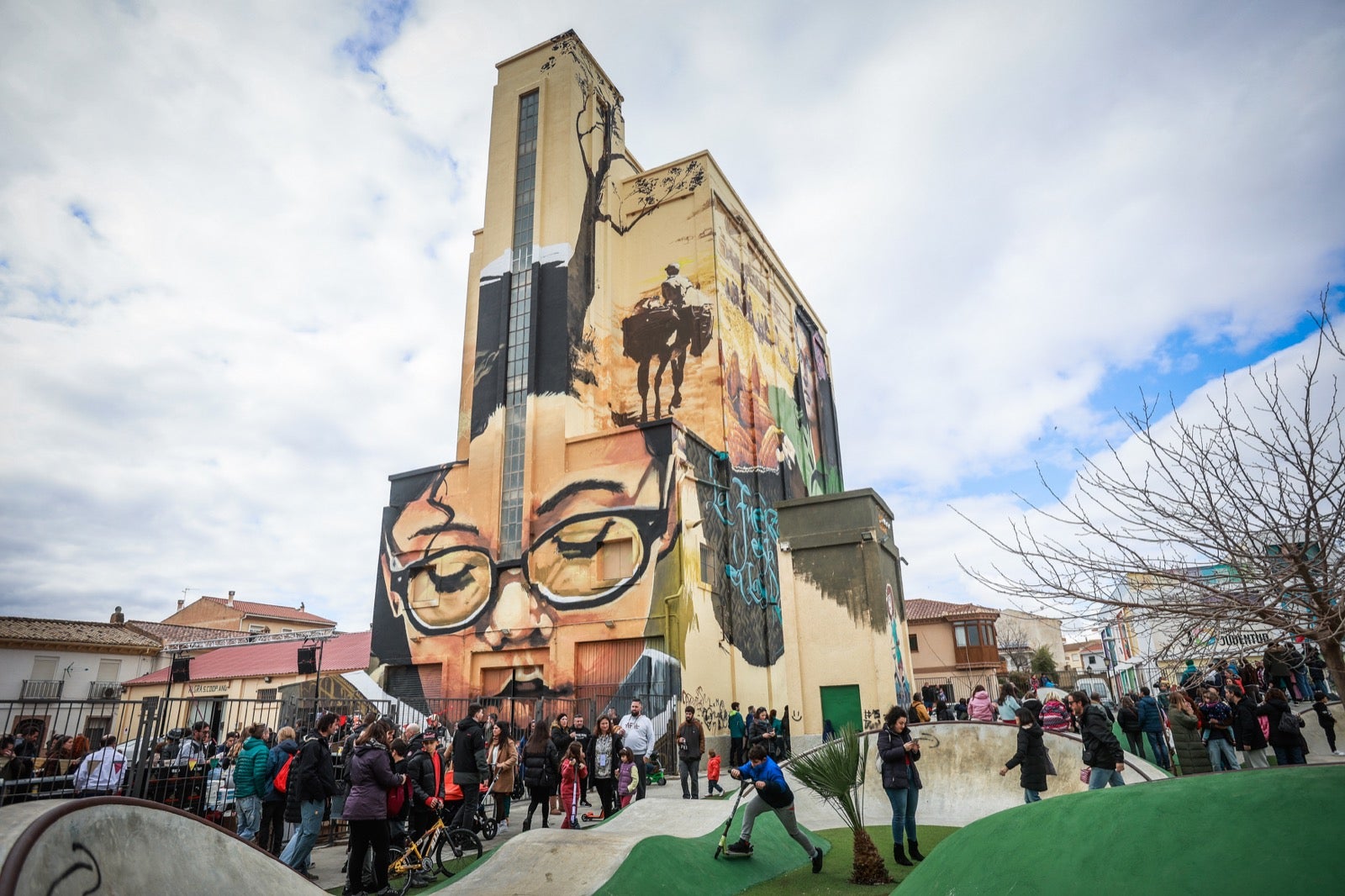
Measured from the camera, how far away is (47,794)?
32.1 ft

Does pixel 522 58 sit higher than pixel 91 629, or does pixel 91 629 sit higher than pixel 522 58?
pixel 522 58

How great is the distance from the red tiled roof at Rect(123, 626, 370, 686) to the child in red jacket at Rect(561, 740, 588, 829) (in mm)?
26641

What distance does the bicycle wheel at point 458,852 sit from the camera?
9.48 meters

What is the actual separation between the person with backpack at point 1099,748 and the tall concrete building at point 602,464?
11.6 meters

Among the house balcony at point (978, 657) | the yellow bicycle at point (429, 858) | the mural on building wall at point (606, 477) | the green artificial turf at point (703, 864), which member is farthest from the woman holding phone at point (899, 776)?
the house balcony at point (978, 657)

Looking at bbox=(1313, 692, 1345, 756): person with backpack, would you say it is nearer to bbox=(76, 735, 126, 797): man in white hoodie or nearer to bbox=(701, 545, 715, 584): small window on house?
bbox=(701, 545, 715, 584): small window on house

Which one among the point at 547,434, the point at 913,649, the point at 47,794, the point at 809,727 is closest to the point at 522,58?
the point at 547,434

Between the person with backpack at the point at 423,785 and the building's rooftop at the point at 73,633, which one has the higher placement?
the building's rooftop at the point at 73,633

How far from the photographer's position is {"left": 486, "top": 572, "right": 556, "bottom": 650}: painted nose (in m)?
26.3

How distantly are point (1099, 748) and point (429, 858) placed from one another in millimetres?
8018

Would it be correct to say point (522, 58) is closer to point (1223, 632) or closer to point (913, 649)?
point (1223, 632)

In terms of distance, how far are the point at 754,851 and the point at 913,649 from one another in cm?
4374

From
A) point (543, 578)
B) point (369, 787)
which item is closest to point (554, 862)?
point (369, 787)

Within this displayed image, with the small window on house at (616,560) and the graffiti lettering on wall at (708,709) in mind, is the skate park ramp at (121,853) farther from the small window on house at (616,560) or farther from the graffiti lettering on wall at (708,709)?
the small window on house at (616,560)
